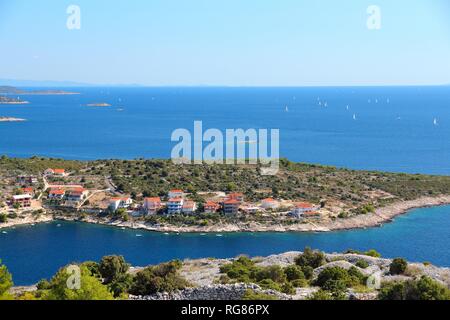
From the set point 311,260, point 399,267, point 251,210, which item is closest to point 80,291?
point 311,260

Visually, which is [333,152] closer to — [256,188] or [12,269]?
[256,188]

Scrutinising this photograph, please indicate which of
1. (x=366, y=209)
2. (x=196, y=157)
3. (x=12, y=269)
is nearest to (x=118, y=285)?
(x=12, y=269)

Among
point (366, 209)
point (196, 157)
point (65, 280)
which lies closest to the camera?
point (65, 280)

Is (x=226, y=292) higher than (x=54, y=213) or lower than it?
higher

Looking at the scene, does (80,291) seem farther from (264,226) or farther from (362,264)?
(264,226)

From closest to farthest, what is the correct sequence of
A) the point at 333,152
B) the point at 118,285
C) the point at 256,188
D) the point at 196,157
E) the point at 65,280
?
the point at 65,280 → the point at 118,285 → the point at 256,188 → the point at 196,157 → the point at 333,152

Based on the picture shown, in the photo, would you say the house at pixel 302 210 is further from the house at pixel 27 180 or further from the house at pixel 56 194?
the house at pixel 27 180
